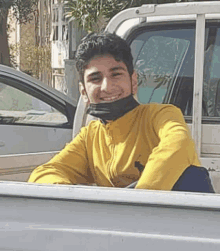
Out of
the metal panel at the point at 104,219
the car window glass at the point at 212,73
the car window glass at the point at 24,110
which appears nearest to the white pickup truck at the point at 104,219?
the metal panel at the point at 104,219

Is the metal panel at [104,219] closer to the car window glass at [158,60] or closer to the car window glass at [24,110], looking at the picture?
the car window glass at [158,60]

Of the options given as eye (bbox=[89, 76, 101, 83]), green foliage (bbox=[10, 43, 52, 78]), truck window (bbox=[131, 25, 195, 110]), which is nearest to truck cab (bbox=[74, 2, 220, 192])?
truck window (bbox=[131, 25, 195, 110])

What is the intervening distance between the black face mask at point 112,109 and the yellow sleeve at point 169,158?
179 millimetres

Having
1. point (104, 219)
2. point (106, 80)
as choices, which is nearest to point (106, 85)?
point (106, 80)

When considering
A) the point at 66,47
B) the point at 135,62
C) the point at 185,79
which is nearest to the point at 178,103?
the point at 185,79

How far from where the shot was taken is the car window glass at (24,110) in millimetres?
3939

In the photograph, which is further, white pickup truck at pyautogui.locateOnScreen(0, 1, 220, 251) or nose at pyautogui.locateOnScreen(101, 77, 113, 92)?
nose at pyautogui.locateOnScreen(101, 77, 113, 92)

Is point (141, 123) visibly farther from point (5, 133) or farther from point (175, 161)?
point (5, 133)

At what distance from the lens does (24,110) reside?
13.2ft

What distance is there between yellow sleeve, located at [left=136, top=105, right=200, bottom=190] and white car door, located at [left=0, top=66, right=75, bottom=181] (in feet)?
6.37

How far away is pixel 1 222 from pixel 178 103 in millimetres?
1343

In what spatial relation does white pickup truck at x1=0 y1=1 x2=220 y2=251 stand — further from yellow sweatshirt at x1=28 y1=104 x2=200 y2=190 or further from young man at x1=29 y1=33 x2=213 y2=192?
young man at x1=29 y1=33 x2=213 y2=192

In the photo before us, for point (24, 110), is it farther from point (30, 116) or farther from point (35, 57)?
point (35, 57)

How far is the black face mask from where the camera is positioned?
1.91 meters
